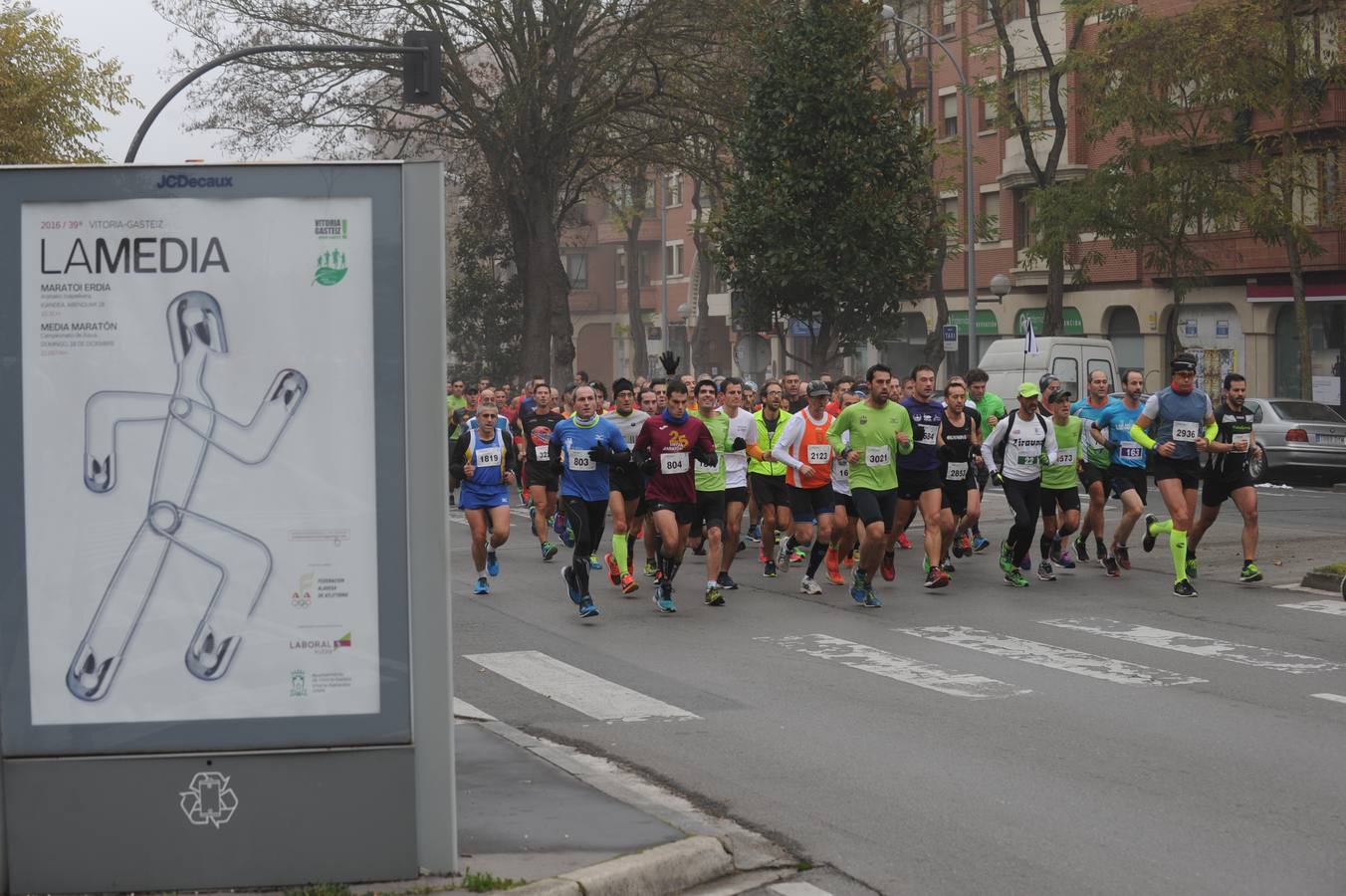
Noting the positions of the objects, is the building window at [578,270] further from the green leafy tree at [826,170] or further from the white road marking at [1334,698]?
the white road marking at [1334,698]

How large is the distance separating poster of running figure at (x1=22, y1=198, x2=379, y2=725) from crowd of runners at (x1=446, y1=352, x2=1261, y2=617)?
792cm

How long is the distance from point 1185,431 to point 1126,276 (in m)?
31.9

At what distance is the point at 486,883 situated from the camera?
5.45 meters

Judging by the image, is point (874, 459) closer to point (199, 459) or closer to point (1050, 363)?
point (199, 459)

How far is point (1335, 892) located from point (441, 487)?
3.26m

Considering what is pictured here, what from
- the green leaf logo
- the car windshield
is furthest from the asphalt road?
the car windshield

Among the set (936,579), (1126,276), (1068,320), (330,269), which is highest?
(1126,276)

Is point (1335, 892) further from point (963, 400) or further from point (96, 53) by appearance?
point (96, 53)

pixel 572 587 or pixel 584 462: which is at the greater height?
pixel 584 462

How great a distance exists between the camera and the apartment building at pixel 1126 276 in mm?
38219

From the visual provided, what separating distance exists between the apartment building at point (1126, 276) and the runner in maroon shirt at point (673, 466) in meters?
20.8

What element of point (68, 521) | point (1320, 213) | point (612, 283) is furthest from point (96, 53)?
point (612, 283)

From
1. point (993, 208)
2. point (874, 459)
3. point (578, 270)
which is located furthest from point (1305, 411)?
point (578, 270)

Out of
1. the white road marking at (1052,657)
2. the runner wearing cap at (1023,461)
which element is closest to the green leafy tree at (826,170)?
the runner wearing cap at (1023,461)
